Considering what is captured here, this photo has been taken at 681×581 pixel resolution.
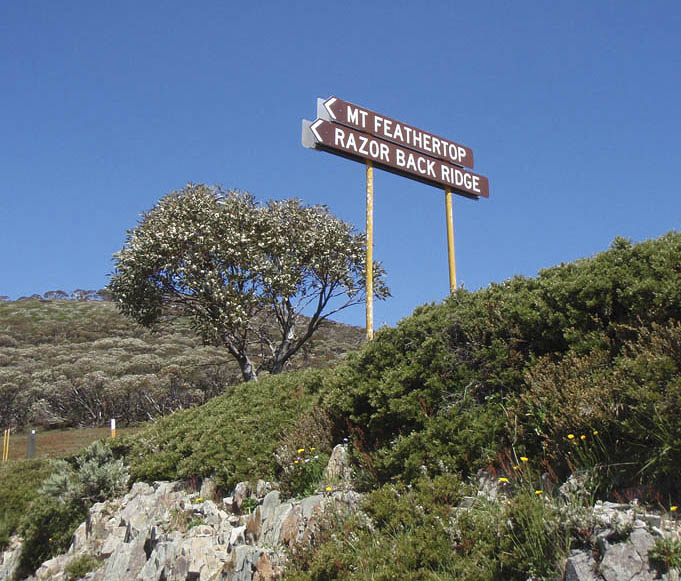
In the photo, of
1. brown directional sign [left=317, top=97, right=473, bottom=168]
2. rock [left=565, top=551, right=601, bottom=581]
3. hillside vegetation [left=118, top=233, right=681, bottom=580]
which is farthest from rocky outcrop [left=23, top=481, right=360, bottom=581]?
brown directional sign [left=317, top=97, right=473, bottom=168]

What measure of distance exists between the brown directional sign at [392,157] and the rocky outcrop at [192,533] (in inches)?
350

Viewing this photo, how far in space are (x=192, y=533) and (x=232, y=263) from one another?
52.7 feet

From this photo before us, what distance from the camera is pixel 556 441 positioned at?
18.3ft

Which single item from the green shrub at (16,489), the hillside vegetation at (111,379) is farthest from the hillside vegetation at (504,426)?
the hillside vegetation at (111,379)

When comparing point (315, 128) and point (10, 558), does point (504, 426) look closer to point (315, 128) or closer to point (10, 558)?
point (315, 128)

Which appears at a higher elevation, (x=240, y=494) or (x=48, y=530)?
(x=240, y=494)

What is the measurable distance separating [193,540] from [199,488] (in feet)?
8.14

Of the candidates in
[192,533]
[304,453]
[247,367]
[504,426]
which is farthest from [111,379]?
[504,426]

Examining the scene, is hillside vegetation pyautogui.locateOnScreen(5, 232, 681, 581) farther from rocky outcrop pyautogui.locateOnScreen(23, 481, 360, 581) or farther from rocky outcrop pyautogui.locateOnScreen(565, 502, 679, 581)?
rocky outcrop pyautogui.locateOnScreen(23, 481, 360, 581)

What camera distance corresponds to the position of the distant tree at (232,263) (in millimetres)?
22578

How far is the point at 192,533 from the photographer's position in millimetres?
8227

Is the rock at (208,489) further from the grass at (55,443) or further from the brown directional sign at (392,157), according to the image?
the grass at (55,443)

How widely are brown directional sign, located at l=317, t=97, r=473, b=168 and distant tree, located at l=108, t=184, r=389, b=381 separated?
8136 mm

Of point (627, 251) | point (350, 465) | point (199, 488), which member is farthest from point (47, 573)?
point (627, 251)
